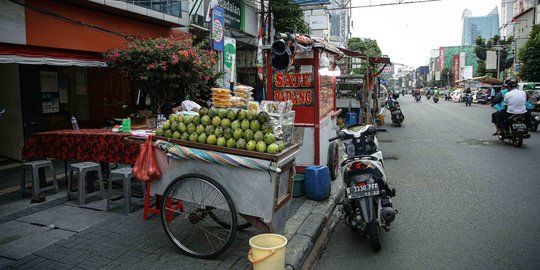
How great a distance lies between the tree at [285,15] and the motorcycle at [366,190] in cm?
1382

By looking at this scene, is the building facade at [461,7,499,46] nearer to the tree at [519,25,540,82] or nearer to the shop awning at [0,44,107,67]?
the tree at [519,25,540,82]

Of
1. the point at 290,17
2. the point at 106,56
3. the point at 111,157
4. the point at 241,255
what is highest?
the point at 290,17

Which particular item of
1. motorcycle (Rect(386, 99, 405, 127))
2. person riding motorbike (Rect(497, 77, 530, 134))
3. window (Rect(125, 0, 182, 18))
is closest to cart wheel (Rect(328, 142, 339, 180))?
window (Rect(125, 0, 182, 18))

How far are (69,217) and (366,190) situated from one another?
4.04 m

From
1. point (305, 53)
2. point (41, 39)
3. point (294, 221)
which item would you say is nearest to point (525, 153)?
point (305, 53)

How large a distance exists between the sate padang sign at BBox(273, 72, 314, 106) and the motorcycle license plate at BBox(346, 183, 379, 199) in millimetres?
2899

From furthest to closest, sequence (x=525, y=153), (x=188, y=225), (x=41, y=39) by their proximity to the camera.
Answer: (x=525, y=153), (x=41, y=39), (x=188, y=225)

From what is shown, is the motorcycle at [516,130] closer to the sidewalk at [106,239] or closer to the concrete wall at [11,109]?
the sidewalk at [106,239]

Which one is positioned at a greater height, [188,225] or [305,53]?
[305,53]

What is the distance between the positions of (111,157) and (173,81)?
3705 mm

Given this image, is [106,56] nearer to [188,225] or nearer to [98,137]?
[98,137]

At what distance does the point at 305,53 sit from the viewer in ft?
23.7

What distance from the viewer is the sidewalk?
4.08 metres

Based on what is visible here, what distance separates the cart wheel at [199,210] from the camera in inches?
161
